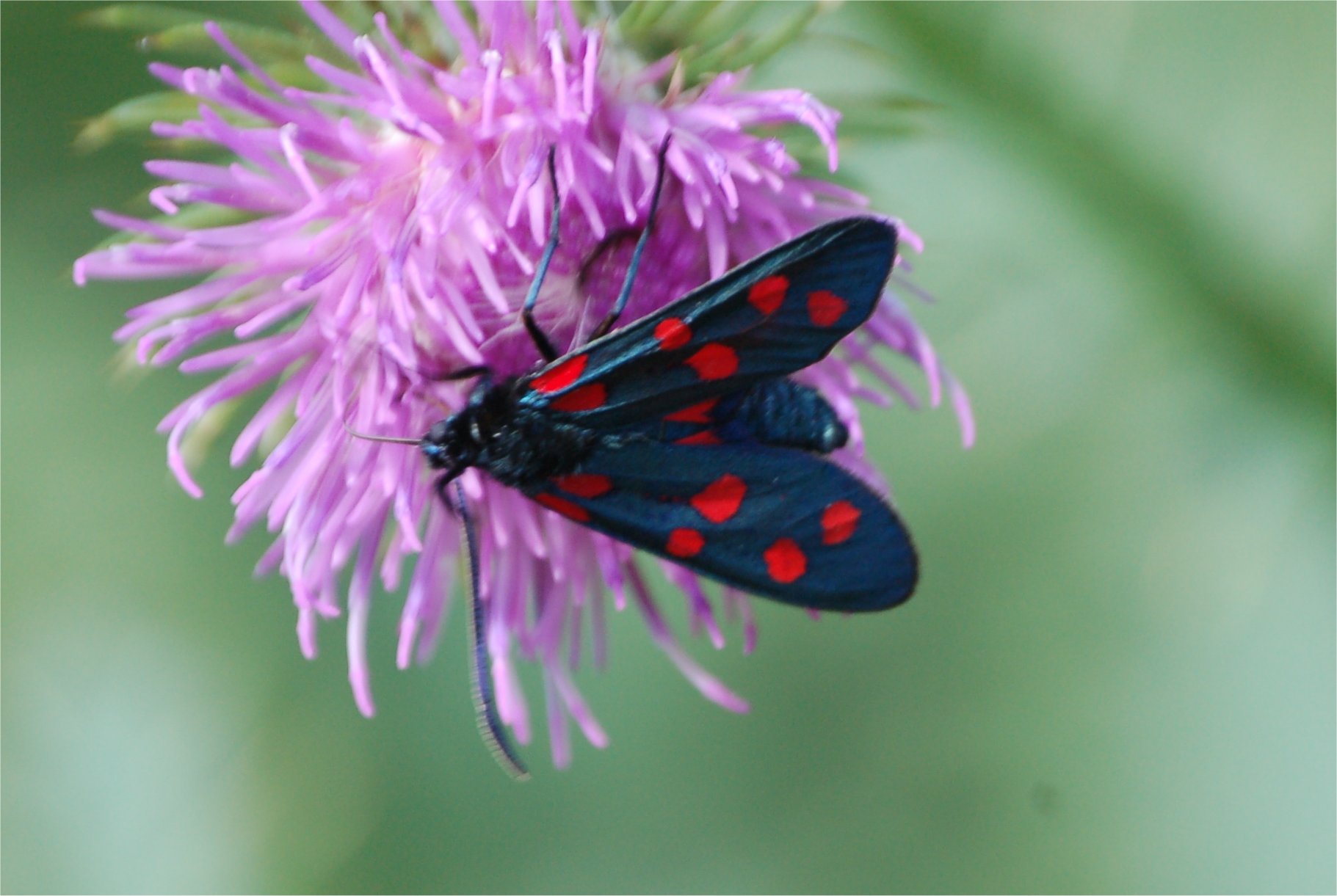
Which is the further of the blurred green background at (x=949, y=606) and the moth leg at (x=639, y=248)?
the blurred green background at (x=949, y=606)

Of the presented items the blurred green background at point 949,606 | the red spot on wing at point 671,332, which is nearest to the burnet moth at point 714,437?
the red spot on wing at point 671,332

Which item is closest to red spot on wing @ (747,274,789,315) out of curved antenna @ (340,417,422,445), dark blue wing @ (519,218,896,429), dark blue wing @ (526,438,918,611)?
dark blue wing @ (519,218,896,429)

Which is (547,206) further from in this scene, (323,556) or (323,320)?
(323,556)

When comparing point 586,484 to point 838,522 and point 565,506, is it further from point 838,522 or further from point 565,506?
point 838,522

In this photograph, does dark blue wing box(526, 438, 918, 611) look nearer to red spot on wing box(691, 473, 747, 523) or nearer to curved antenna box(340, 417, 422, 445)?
red spot on wing box(691, 473, 747, 523)

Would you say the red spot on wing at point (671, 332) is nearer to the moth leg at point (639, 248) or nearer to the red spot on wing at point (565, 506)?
the moth leg at point (639, 248)

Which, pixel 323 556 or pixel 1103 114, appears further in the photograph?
pixel 1103 114

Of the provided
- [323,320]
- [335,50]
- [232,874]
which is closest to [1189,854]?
[232,874]
